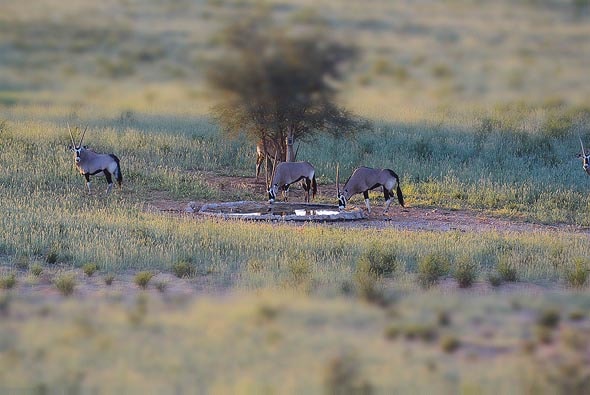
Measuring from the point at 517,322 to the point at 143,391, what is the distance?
4.62 m

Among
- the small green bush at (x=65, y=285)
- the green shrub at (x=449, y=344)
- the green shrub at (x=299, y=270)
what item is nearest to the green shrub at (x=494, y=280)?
the green shrub at (x=299, y=270)

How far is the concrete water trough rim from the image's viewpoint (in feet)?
63.5

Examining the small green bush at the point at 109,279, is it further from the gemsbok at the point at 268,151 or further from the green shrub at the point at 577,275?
the gemsbok at the point at 268,151

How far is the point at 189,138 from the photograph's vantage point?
2992cm

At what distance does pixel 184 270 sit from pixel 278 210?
788cm

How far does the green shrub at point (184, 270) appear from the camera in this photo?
42.1ft

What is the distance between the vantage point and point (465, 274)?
1276cm

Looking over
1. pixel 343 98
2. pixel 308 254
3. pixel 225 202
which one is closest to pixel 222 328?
pixel 343 98

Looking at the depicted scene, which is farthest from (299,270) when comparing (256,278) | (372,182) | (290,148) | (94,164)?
(290,148)

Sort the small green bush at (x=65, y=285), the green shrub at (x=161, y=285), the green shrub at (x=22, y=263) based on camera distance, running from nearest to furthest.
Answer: the small green bush at (x=65, y=285) < the green shrub at (x=161, y=285) < the green shrub at (x=22, y=263)

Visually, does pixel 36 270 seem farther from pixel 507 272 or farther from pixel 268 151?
pixel 268 151

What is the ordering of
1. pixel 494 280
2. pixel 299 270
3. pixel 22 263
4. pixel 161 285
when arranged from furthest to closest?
pixel 22 263
pixel 494 280
pixel 299 270
pixel 161 285

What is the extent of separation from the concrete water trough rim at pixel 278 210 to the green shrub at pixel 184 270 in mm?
6023

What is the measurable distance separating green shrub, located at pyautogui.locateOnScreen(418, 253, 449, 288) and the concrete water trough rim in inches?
235
